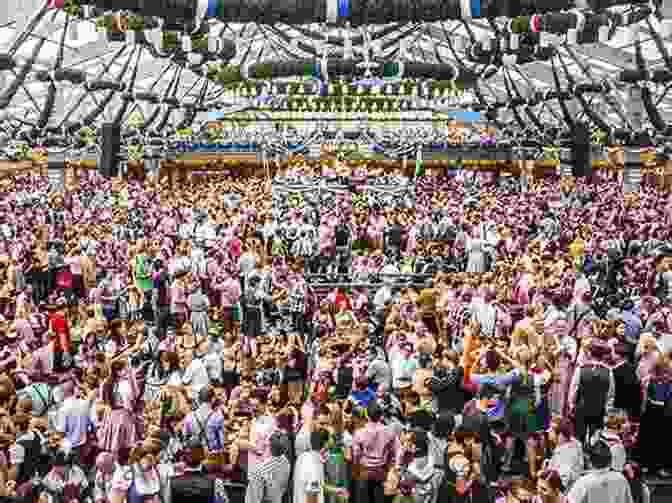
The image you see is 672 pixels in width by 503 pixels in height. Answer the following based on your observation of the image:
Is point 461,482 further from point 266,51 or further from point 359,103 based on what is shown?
point 266,51

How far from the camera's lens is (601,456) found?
4.30m

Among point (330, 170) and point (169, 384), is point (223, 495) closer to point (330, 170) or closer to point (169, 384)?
point (169, 384)

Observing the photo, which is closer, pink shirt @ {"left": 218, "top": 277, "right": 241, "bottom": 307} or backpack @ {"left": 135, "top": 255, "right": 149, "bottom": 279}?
pink shirt @ {"left": 218, "top": 277, "right": 241, "bottom": 307}

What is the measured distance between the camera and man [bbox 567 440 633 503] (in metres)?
4.28

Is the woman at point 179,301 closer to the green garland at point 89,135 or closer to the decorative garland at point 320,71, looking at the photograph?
the decorative garland at point 320,71

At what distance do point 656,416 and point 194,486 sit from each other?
3.52 meters

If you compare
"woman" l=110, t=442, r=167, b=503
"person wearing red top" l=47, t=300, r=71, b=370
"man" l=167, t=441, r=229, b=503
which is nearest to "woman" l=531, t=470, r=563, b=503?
"man" l=167, t=441, r=229, b=503

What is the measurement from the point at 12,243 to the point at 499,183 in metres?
22.8

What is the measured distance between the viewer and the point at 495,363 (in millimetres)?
6262

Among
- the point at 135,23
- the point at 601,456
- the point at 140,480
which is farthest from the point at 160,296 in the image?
the point at 601,456

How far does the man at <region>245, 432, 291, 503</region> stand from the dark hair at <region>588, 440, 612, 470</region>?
1747 millimetres

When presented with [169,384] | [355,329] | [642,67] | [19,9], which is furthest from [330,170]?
[169,384]

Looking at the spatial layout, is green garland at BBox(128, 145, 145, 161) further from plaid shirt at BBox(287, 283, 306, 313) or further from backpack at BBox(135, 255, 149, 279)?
plaid shirt at BBox(287, 283, 306, 313)

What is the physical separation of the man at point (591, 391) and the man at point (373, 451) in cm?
160
